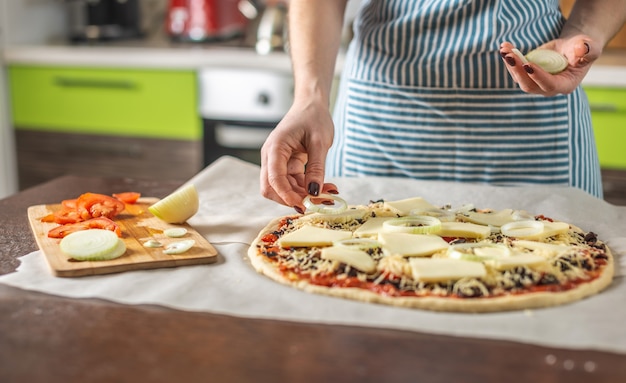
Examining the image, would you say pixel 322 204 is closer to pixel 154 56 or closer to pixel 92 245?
pixel 92 245

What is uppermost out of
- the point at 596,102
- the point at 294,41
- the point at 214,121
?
A: the point at 294,41

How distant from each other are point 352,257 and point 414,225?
20 cm

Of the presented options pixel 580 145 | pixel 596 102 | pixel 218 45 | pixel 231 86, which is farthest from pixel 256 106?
pixel 580 145

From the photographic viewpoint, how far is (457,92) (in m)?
1.57

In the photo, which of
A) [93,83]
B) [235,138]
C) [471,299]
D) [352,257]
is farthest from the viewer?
[93,83]

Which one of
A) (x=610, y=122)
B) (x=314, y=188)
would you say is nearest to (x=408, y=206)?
(x=314, y=188)

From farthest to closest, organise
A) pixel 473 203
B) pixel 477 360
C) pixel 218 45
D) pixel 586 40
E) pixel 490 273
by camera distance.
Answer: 1. pixel 218 45
2. pixel 473 203
3. pixel 586 40
4. pixel 490 273
5. pixel 477 360

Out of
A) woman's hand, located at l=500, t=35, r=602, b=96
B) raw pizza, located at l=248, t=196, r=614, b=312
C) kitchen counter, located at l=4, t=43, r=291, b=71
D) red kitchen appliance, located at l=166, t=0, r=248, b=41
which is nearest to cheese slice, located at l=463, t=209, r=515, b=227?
raw pizza, located at l=248, t=196, r=614, b=312

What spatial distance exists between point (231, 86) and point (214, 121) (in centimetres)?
16

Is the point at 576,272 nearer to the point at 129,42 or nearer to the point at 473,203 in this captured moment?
the point at 473,203

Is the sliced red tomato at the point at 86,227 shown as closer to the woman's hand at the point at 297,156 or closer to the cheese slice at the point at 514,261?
the woman's hand at the point at 297,156

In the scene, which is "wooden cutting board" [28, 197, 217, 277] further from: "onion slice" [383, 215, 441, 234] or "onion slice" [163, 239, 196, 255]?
"onion slice" [383, 215, 441, 234]

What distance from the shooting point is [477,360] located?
818 mm

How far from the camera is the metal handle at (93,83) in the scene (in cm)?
298
